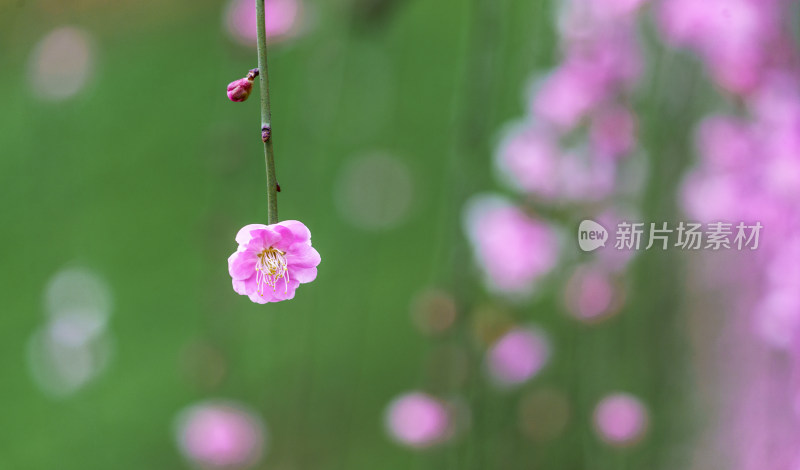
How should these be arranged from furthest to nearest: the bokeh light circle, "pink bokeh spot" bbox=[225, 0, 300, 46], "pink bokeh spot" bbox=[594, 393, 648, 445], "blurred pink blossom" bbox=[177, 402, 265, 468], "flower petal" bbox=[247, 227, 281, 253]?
the bokeh light circle → "blurred pink blossom" bbox=[177, 402, 265, 468] → "pink bokeh spot" bbox=[225, 0, 300, 46] → "pink bokeh spot" bbox=[594, 393, 648, 445] → "flower petal" bbox=[247, 227, 281, 253]

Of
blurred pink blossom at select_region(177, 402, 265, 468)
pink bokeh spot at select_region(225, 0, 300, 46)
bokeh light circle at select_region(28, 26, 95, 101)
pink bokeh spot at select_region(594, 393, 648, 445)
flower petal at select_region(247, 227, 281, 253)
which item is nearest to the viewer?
flower petal at select_region(247, 227, 281, 253)

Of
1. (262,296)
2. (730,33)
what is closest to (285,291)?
(262,296)

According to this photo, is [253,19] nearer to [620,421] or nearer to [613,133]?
[613,133]

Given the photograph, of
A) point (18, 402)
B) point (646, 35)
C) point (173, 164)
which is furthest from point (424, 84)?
point (18, 402)

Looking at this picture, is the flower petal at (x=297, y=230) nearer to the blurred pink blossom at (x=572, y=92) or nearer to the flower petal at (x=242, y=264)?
the flower petal at (x=242, y=264)

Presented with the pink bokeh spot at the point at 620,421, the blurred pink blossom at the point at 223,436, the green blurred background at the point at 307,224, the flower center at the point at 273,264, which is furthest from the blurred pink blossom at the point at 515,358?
the flower center at the point at 273,264

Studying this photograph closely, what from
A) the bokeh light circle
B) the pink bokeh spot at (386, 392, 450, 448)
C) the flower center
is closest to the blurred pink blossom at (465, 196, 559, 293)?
the pink bokeh spot at (386, 392, 450, 448)

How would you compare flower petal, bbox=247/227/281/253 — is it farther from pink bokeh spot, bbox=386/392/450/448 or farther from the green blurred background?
pink bokeh spot, bbox=386/392/450/448
